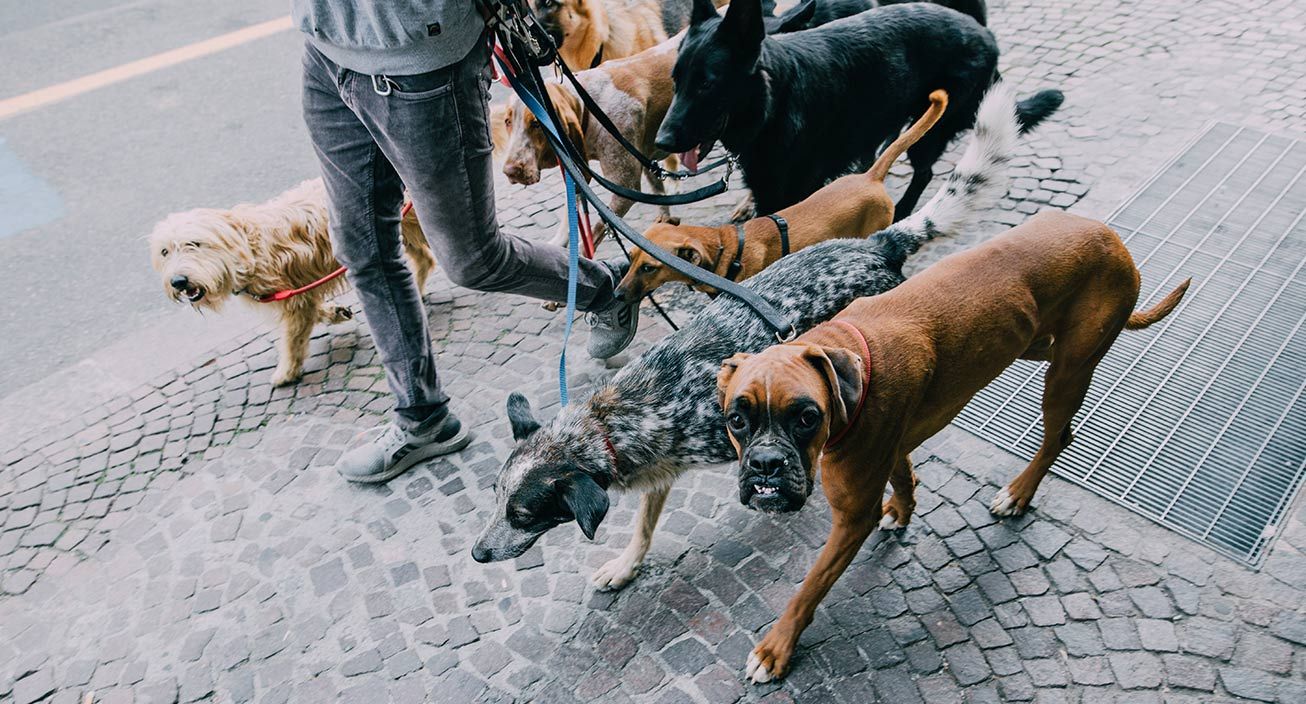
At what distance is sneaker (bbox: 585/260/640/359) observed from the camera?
4.28m

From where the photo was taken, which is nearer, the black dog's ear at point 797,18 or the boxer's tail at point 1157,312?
the boxer's tail at point 1157,312

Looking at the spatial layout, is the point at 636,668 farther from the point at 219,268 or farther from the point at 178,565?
the point at 219,268

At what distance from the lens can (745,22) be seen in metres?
3.93

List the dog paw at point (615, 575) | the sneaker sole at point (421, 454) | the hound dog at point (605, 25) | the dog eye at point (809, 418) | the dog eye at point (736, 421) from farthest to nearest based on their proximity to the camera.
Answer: the hound dog at point (605, 25), the sneaker sole at point (421, 454), the dog paw at point (615, 575), the dog eye at point (736, 421), the dog eye at point (809, 418)

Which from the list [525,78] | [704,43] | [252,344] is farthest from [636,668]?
[252,344]

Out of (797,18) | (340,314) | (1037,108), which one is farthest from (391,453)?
(1037,108)

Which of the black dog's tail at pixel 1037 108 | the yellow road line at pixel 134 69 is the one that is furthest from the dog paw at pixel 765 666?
the yellow road line at pixel 134 69

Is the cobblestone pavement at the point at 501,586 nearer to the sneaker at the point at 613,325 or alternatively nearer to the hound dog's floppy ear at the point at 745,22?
the sneaker at the point at 613,325

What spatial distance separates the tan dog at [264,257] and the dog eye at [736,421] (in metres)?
2.86

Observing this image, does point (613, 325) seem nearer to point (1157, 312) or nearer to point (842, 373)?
point (842, 373)

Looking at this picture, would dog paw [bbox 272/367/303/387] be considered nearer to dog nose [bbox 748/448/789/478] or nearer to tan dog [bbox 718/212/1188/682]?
tan dog [bbox 718/212/1188/682]

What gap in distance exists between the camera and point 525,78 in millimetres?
3383

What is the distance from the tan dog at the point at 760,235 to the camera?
12.9 feet

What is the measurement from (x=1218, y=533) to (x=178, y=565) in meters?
4.55
